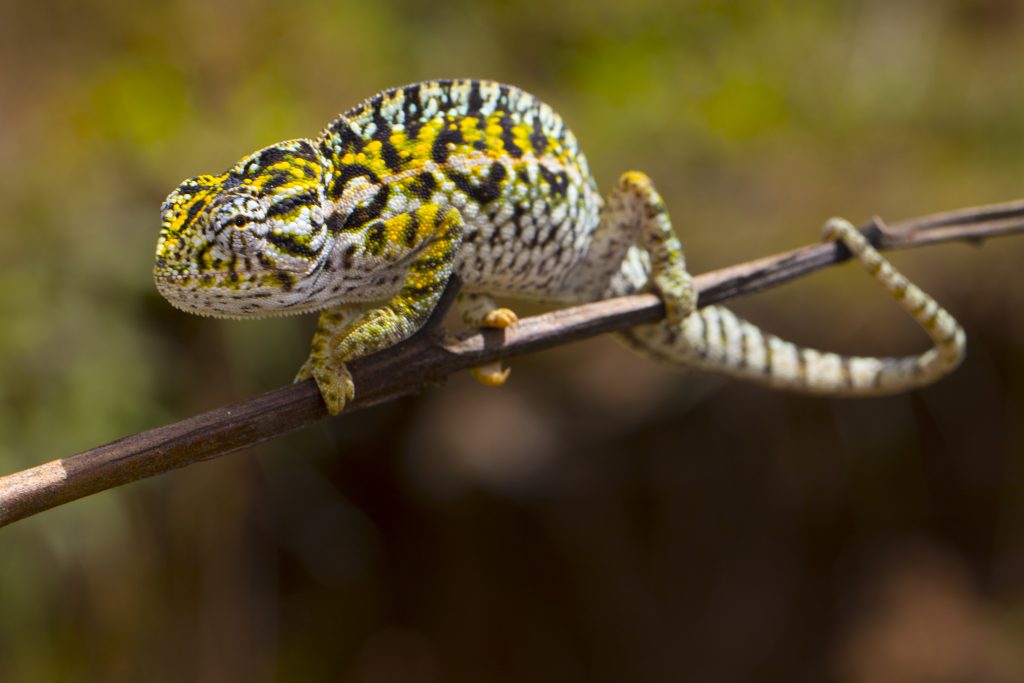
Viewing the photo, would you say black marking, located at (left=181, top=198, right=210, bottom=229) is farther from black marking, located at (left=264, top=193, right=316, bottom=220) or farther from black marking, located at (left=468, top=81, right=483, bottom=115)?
black marking, located at (left=468, top=81, right=483, bottom=115)

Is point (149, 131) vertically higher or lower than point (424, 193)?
higher

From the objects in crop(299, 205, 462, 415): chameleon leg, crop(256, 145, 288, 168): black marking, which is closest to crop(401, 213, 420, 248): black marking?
crop(299, 205, 462, 415): chameleon leg

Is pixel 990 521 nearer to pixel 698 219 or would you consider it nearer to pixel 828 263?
pixel 698 219

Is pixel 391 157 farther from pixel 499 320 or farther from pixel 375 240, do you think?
pixel 499 320

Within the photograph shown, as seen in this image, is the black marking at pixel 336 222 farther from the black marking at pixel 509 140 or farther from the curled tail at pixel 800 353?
the curled tail at pixel 800 353

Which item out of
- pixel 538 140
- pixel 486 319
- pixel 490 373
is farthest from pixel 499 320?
pixel 538 140

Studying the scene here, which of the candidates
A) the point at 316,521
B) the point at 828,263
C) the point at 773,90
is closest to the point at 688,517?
the point at 316,521
